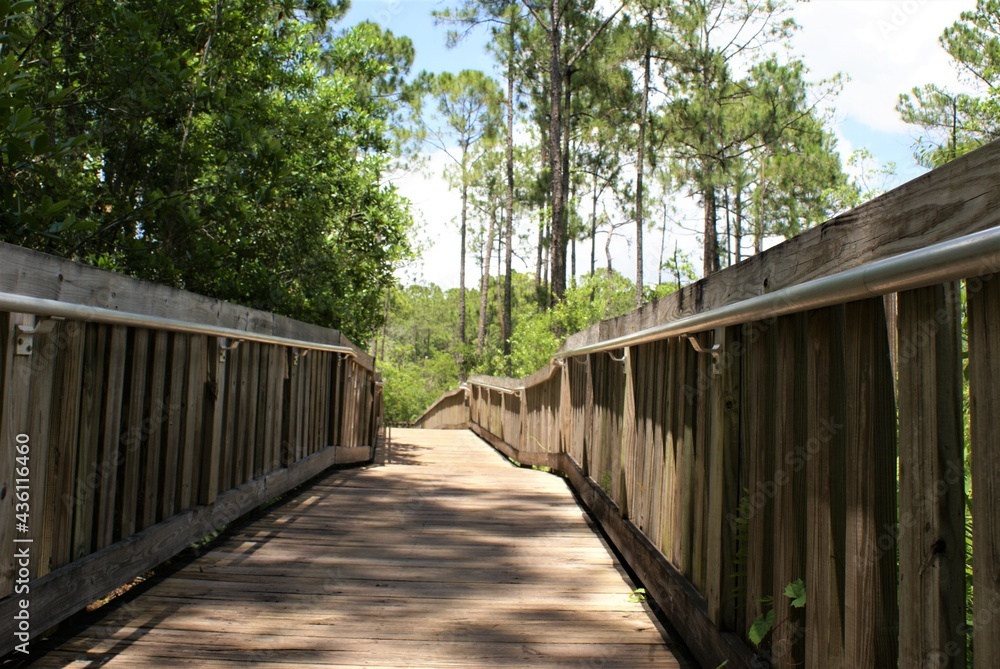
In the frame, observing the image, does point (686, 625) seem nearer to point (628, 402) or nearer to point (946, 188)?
point (628, 402)

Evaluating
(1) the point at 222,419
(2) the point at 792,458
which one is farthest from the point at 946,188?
(1) the point at 222,419

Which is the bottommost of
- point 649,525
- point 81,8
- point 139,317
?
point 649,525

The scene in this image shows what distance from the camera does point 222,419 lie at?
131 inches

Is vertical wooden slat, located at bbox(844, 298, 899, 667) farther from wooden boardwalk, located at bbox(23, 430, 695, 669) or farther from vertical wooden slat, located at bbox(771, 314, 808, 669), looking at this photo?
wooden boardwalk, located at bbox(23, 430, 695, 669)

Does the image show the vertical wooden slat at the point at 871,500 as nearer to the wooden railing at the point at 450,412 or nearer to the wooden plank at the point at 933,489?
the wooden plank at the point at 933,489

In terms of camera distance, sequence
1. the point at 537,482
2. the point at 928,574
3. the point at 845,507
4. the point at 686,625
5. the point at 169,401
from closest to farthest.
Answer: the point at 928,574 < the point at 845,507 < the point at 686,625 < the point at 169,401 < the point at 537,482

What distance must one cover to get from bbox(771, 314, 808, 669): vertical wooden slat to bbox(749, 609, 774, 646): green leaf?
28 mm

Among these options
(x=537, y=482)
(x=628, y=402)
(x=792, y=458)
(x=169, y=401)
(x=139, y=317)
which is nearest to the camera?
(x=792, y=458)

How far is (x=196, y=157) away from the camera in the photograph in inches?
223

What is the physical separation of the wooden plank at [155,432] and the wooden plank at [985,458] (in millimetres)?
2516

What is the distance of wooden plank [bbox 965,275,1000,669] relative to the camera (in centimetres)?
97

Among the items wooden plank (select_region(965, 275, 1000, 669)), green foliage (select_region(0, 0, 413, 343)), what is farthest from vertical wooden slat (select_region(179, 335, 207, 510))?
wooden plank (select_region(965, 275, 1000, 669))

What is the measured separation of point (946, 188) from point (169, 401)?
2611 millimetres

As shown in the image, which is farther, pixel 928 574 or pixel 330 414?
pixel 330 414
